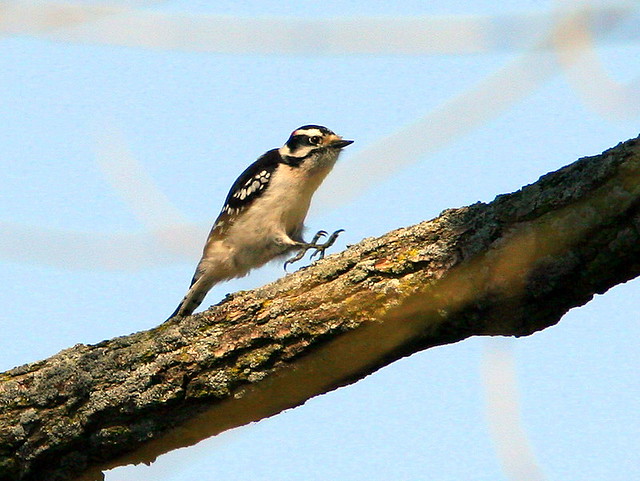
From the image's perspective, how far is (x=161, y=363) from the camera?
371 cm

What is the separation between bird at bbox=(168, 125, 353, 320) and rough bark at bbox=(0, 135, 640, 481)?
8.60 ft

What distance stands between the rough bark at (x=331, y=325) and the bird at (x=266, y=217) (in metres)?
2.62

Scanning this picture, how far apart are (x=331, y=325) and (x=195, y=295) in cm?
348

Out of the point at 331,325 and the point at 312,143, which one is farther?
the point at 312,143

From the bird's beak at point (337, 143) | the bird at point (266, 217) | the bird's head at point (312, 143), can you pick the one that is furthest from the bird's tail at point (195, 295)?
the bird's beak at point (337, 143)

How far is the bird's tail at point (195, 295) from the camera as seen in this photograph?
666cm

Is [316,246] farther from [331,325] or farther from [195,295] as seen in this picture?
[331,325]

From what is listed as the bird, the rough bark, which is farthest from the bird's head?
the rough bark

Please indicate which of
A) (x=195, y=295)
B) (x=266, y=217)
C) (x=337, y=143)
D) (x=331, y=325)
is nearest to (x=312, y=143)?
(x=337, y=143)

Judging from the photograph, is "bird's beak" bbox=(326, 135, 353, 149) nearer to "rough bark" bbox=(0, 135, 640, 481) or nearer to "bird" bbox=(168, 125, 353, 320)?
"bird" bbox=(168, 125, 353, 320)

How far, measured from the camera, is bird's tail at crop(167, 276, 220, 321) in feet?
21.9

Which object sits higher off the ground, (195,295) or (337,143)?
(337,143)

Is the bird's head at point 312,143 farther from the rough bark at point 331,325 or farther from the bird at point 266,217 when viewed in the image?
the rough bark at point 331,325

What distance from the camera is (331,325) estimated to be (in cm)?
345
